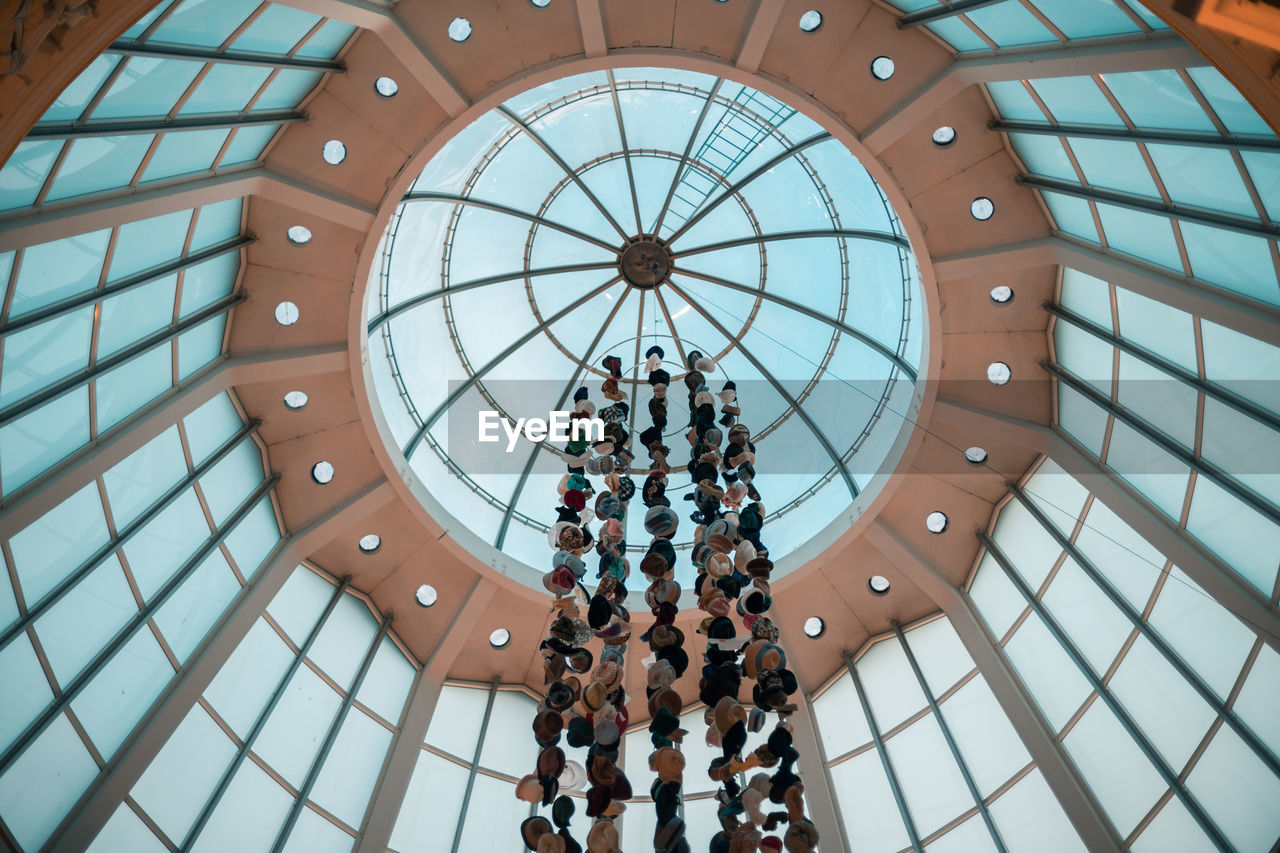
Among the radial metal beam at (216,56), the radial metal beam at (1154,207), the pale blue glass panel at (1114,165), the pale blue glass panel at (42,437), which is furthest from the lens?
the pale blue glass panel at (1114,165)


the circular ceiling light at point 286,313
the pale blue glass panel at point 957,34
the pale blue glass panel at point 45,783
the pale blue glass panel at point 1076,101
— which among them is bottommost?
the pale blue glass panel at point 45,783

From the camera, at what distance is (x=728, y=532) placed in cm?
927

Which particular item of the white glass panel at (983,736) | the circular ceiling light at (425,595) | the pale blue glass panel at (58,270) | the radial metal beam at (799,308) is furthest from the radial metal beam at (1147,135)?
A: the circular ceiling light at (425,595)

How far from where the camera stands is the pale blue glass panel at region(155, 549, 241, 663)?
1130 cm

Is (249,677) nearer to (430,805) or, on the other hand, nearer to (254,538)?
(254,538)

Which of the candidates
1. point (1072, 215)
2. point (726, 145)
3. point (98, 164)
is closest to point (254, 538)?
point (98, 164)

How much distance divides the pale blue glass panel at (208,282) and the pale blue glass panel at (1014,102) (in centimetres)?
1149

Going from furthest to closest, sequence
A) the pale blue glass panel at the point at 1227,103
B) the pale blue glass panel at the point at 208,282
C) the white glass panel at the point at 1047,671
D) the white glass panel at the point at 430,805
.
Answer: the white glass panel at the point at 430,805 < the white glass panel at the point at 1047,671 < the pale blue glass panel at the point at 208,282 < the pale blue glass panel at the point at 1227,103

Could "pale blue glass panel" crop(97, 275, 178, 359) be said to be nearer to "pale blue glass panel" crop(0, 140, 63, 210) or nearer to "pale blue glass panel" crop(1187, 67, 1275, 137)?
"pale blue glass panel" crop(0, 140, 63, 210)

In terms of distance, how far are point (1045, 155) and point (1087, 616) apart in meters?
6.74

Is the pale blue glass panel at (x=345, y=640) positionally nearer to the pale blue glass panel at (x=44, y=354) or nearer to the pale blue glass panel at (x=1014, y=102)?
the pale blue glass panel at (x=44, y=354)

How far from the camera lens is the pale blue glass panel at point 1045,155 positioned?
10953 millimetres

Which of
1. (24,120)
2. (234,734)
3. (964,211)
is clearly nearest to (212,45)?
(24,120)

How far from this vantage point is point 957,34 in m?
10.7
